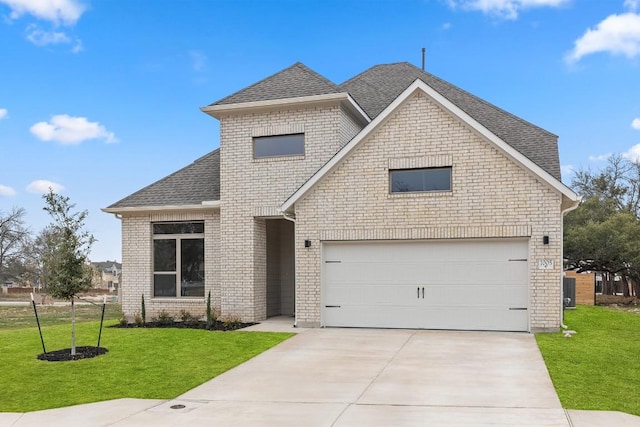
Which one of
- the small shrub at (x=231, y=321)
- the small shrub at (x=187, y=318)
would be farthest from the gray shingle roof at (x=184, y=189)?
the small shrub at (x=231, y=321)

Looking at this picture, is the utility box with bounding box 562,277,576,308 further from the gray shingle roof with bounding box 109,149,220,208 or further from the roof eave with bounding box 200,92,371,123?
the gray shingle roof with bounding box 109,149,220,208

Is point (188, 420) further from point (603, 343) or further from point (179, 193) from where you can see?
point (179, 193)

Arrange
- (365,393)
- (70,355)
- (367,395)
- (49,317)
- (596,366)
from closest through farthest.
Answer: (367,395) < (365,393) < (596,366) < (70,355) < (49,317)

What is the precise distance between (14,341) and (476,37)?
51.6 feet

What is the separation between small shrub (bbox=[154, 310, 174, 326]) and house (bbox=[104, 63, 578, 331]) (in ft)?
1.63

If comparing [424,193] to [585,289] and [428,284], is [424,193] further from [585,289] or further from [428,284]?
[585,289]

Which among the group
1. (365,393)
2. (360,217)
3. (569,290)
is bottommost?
(365,393)

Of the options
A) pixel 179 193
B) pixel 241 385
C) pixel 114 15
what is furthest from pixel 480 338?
pixel 114 15

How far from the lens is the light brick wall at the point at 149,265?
704 inches

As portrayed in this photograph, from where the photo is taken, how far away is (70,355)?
12016 millimetres

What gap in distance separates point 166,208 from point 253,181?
9.39 feet

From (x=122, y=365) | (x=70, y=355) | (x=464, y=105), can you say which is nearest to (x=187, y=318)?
(x=70, y=355)

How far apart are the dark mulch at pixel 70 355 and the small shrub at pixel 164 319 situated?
4.06 metres

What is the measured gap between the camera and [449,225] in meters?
14.5
